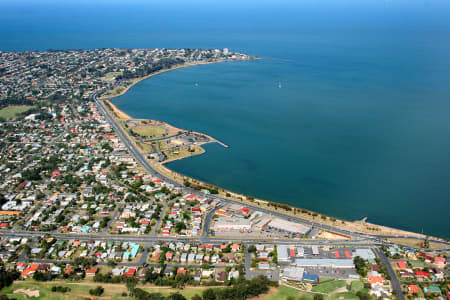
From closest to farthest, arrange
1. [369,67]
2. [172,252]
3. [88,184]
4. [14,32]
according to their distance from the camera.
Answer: [172,252]
[88,184]
[369,67]
[14,32]

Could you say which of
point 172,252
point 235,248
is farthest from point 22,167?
point 235,248

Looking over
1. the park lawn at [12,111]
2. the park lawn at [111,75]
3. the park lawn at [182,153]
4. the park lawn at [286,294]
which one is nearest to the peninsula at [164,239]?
the park lawn at [286,294]

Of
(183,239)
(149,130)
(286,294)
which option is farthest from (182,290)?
(149,130)

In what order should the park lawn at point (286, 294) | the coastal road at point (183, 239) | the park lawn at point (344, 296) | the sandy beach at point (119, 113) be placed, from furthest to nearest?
the sandy beach at point (119, 113) → the coastal road at point (183, 239) → the park lawn at point (286, 294) → the park lawn at point (344, 296)

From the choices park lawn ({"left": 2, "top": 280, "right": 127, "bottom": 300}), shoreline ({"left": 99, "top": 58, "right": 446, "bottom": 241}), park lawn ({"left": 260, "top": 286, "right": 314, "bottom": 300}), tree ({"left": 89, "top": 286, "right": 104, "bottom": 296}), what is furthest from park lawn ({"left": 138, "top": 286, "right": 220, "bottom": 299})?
shoreline ({"left": 99, "top": 58, "right": 446, "bottom": 241})

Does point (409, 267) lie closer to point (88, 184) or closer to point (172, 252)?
point (172, 252)

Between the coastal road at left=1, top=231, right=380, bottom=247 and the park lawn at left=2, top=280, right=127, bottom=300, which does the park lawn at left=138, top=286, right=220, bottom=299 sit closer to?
the park lawn at left=2, top=280, right=127, bottom=300

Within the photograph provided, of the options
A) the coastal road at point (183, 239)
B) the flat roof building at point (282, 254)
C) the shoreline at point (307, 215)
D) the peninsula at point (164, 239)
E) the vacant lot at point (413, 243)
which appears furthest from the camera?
the shoreline at point (307, 215)

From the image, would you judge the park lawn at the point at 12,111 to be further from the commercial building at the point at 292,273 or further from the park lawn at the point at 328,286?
the park lawn at the point at 328,286
